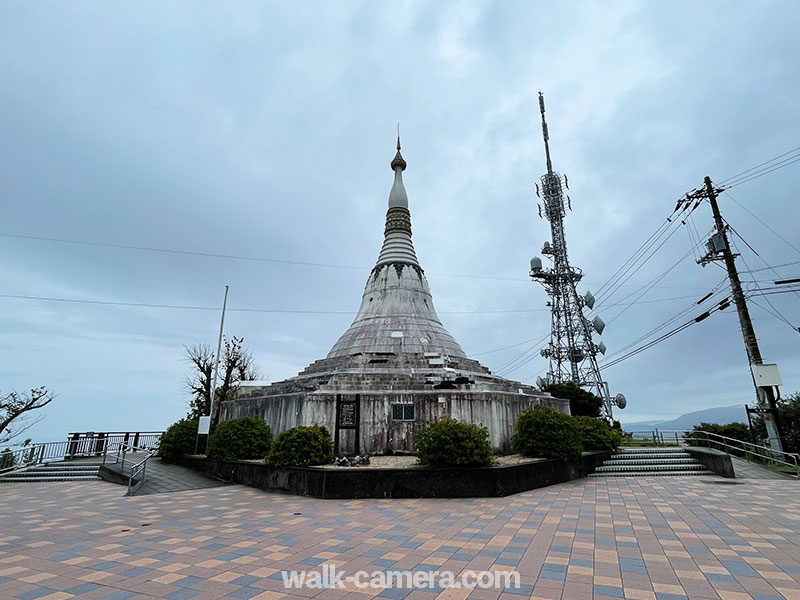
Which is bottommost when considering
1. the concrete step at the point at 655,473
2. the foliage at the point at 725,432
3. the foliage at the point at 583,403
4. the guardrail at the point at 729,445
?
the concrete step at the point at 655,473

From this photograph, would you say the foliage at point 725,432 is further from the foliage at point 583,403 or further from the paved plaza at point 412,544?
the paved plaza at point 412,544

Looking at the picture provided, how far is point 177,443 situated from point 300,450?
871 cm

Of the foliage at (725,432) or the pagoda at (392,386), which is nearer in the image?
the pagoda at (392,386)

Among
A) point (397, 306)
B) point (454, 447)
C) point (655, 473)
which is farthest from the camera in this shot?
point (397, 306)

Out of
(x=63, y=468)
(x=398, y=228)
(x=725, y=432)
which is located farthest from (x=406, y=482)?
(x=725, y=432)

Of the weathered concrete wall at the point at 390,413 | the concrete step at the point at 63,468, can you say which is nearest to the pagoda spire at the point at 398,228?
the weathered concrete wall at the point at 390,413

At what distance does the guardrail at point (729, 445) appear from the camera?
1506 centimetres

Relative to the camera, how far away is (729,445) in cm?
1736

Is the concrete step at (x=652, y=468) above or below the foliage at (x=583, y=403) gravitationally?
below

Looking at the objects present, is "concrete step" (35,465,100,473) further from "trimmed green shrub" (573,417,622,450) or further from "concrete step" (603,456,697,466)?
"concrete step" (603,456,697,466)

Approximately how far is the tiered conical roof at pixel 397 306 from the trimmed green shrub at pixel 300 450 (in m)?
8.05

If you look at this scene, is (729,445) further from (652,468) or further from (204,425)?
(204,425)

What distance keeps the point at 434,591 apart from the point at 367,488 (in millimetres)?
6162

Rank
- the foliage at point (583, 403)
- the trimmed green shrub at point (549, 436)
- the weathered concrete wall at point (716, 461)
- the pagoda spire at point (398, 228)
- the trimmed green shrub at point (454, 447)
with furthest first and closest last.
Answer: the foliage at point (583, 403), the pagoda spire at point (398, 228), the weathered concrete wall at point (716, 461), the trimmed green shrub at point (549, 436), the trimmed green shrub at point (454, 447)
